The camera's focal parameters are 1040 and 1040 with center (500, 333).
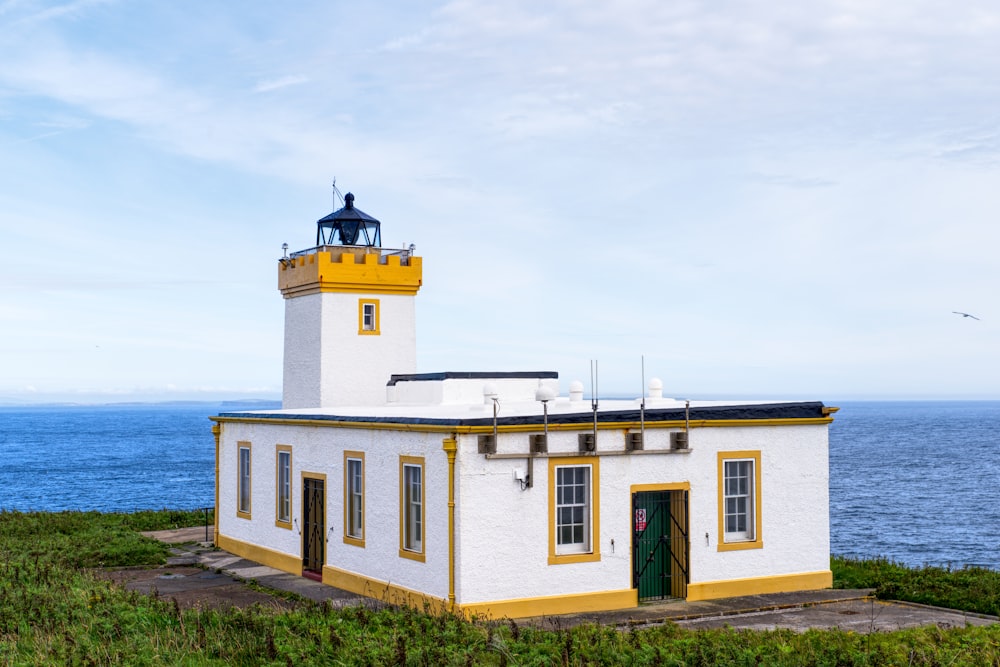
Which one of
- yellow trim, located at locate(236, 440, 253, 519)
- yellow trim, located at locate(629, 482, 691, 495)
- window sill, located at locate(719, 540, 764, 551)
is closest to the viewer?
yellow trim, located at locate(629, 482, 691, 495)

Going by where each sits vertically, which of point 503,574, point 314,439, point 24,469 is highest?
point 314,439

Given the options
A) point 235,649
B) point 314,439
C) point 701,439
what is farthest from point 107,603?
point 701,439

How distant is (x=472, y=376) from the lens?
2597 cm

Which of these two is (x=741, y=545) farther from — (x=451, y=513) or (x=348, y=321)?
(x=348, y=321)

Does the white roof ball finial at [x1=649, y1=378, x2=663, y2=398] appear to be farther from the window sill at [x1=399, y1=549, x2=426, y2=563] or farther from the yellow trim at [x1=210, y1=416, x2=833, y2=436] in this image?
the window sill at [x1=399, y1=549, x2=426, y2=563]

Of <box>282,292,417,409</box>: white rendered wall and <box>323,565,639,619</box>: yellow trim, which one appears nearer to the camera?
<box>323,565,639,619</box>: yellow trim

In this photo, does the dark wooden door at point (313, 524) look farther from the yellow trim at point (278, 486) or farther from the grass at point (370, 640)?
the grass at point (370, 640)

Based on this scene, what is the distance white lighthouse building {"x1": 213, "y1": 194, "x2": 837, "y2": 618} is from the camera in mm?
17656

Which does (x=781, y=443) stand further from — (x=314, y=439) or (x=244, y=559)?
(x=244, y=559)

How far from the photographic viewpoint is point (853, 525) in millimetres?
47219

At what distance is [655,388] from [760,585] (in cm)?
584

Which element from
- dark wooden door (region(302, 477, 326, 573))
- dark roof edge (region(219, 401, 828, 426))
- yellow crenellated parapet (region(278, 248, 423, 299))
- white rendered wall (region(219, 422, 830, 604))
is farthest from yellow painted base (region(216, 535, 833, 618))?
yellow crenellated parapet (region(278, 248, 423, 299))

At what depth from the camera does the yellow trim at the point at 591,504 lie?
18062 mm

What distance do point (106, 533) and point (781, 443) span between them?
1830 cm
